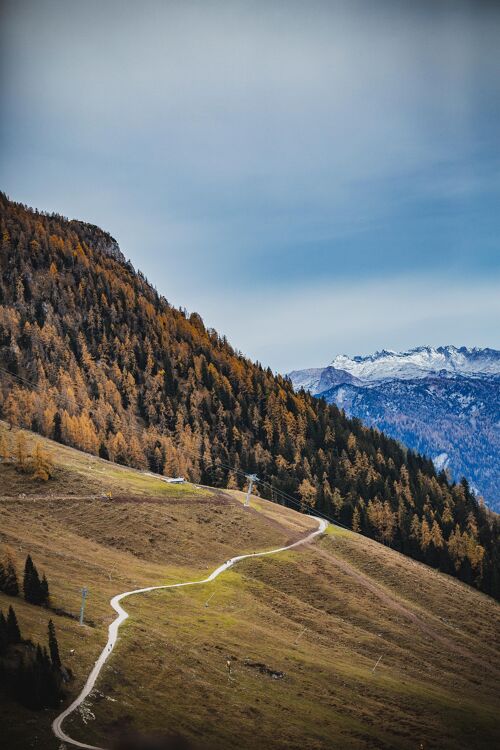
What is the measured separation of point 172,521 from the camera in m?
114

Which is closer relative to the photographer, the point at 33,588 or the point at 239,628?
the point at 33,588

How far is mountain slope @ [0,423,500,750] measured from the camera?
46.9 metres

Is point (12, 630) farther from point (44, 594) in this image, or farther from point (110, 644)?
point (44, 594)

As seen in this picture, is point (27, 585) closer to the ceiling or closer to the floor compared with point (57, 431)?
closer to the floor

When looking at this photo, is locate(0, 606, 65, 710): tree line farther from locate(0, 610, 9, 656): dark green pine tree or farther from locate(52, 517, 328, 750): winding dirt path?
locate(52, 517, 328, 750): winding dirt path

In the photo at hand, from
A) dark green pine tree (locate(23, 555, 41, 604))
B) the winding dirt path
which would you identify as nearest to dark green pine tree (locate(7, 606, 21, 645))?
the winding dirt path

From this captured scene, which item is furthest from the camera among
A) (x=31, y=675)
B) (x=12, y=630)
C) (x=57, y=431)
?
(x=57, y=431)

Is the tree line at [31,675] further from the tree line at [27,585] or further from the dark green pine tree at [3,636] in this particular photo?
the tree line at [27,585]

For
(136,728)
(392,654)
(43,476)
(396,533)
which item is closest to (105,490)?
(43,476)

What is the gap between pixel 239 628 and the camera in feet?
244

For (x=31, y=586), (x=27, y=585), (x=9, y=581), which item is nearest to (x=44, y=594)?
(x=31, y=586)

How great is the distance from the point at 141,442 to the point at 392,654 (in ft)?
420

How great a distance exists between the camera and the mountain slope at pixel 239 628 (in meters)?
46.9

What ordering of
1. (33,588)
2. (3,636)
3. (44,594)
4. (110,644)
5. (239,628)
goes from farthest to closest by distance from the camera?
(239,628), (44,594), (33,588), (110,644), (3,636)
